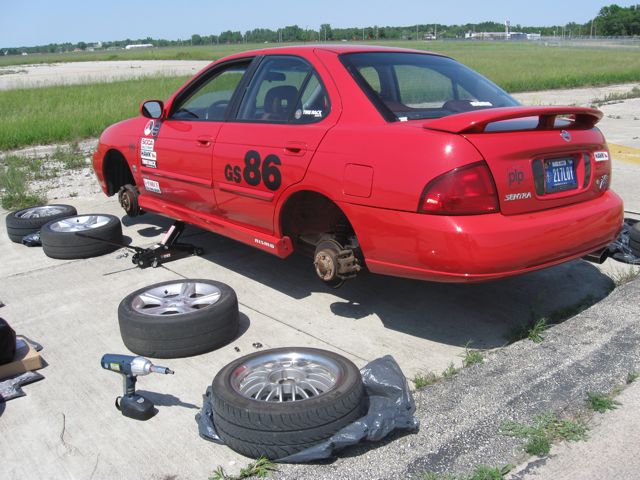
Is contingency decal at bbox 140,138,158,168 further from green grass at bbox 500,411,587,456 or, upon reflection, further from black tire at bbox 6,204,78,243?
green grass at bbox 500,411,587,456

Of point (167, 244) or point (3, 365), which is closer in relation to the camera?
point (3, 365)

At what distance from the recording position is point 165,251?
532 cm

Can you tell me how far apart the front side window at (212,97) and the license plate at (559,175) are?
2.38m

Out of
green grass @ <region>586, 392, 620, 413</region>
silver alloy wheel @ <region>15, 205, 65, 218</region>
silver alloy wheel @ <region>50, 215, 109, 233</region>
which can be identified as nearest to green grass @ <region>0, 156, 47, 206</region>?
silver alloy wheel @ <region>15, 205, 65, 218</region>

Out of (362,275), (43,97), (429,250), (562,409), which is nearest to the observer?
(562,409)

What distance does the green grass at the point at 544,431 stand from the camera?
2648 mm

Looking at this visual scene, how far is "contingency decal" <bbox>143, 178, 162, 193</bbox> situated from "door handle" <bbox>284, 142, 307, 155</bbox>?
73.4 inches

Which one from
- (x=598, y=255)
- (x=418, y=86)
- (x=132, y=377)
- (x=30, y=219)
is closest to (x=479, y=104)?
(x=418, y=86)

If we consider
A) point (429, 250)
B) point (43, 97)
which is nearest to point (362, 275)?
point (429, 250)

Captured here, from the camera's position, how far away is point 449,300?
4.49m

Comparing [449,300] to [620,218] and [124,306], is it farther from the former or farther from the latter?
[124,306]

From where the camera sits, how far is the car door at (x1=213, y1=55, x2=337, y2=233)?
158 inches

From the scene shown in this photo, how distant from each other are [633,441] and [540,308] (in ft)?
5.43

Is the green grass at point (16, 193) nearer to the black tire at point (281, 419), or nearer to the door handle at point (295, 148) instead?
the door handle at point (295, 148)
